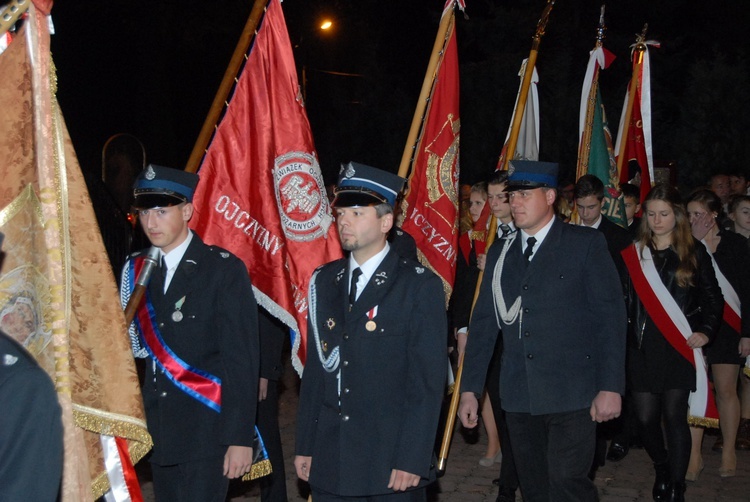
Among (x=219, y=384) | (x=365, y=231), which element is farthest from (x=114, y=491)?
(x=365, y=231)

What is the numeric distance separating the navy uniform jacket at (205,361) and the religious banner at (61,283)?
1.02 m

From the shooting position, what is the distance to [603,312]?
530 centimetres

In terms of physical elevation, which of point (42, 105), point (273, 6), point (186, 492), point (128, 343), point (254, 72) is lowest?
point (186, 492)

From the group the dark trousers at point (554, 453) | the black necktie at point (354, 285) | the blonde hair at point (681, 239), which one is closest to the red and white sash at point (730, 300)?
the blonde hair at point (681, 239)

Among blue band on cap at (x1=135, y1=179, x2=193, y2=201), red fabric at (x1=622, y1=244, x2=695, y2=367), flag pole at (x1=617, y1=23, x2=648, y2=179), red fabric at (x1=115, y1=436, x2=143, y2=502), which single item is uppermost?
flag pole at (x1=617, y1=23, x2=648, y2=179)

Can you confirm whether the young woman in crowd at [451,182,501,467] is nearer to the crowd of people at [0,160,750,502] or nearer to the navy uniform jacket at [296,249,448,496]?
the crowd of people at [0,160,750,502]

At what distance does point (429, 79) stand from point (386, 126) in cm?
2491

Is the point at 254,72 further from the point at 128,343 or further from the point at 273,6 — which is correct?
the point at 128,343

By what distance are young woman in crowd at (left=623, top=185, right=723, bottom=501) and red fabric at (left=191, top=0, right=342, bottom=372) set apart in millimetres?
2274

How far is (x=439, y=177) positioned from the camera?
757 cm

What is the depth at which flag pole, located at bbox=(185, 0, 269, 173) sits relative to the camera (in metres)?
5.77

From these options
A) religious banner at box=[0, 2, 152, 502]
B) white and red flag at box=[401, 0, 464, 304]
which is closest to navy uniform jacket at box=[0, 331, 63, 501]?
religious banner at box=[0, 2, 152, 502]

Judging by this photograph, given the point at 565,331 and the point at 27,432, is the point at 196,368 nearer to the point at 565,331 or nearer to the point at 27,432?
the point at 565,331

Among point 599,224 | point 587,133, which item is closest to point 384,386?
point 599,224
